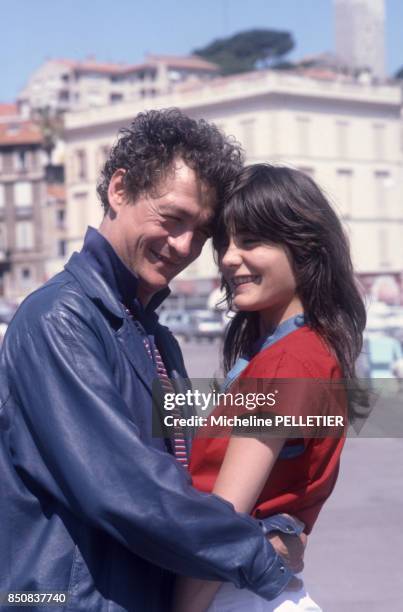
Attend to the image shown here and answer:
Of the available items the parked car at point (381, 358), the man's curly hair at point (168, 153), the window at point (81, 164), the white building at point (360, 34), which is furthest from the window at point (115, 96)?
the man's curly hair at point (168, 153)

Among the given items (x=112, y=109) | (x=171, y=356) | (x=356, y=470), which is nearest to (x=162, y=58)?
(x=112, y=109)

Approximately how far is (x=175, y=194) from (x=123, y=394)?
410 millimetres

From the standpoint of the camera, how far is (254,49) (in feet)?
378

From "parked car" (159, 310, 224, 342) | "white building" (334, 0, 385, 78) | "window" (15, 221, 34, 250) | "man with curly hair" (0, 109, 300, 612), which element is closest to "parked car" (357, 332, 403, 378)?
"man with curly hair" (0, 109, 300, 612)

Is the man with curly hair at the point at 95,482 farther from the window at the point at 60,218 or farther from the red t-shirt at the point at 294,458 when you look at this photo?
the window at the point at 60,218

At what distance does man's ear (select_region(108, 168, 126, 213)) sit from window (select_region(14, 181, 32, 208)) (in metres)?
78.0

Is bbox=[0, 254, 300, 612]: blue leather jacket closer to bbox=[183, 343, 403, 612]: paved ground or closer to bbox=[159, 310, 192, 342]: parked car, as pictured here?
bbox=[183, 343, 403, 612]: paved ground

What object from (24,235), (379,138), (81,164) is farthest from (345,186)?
(24,235)

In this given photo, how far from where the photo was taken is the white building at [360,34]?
79250mm

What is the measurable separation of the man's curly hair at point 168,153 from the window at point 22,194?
256ft

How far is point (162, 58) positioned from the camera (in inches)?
4168

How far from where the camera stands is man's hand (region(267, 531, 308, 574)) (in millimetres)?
2268

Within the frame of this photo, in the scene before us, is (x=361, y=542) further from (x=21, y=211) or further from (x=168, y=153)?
(x=21, y=211)

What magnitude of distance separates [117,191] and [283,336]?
1.46 feet
